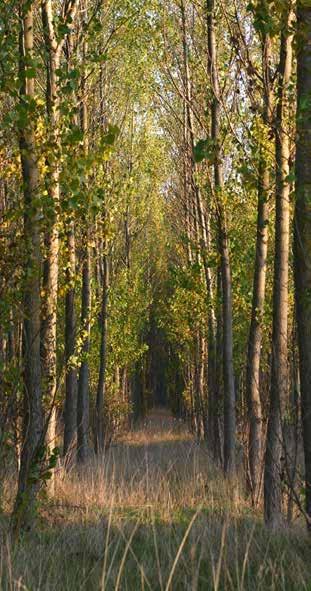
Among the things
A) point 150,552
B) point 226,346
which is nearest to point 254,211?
point 226,346

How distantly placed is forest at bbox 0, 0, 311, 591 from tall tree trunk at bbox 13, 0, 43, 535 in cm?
2

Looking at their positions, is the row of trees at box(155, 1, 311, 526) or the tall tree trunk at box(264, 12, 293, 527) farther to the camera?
the tall tree trunk at box(264, 12, 293, 527)

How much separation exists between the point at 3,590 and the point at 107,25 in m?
14.6

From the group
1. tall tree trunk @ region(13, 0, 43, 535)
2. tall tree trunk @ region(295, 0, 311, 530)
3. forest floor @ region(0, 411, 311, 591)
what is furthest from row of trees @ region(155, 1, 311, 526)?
tall tree trunk @ region(13, 0, 43, 535)

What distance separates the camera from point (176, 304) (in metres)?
21.4

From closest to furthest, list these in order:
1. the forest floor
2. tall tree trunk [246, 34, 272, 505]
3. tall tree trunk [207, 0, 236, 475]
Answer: the forest floor < tall tree trunk [246, 34, 272, 505] < tall tree trunk [207, 0, 236, 475]

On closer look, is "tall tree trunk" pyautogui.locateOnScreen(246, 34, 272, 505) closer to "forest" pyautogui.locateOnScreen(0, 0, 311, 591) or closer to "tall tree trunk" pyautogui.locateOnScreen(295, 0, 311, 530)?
"forest" pyautogui.locateOnScreen(0, 0, 311, 591)

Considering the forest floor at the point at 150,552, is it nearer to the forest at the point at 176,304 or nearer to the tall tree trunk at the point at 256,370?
the forest at the point at 176,304

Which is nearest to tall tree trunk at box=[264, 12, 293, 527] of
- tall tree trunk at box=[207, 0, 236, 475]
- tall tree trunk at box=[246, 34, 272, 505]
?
tall tree trunk at box=[246, 34, 272, 505]

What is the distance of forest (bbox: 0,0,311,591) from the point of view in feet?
15.8

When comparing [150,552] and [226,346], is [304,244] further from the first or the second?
[226,346]

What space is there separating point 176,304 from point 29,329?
49.3ft

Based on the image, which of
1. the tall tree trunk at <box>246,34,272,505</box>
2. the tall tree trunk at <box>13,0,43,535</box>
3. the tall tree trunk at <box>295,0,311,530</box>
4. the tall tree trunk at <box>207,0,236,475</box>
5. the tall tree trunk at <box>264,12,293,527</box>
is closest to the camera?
the tall tree trunk at <box>295,0,311,530</box>

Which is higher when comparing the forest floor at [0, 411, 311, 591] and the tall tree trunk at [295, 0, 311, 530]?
the tall tree trunk at [295, 0, 311, 530]
